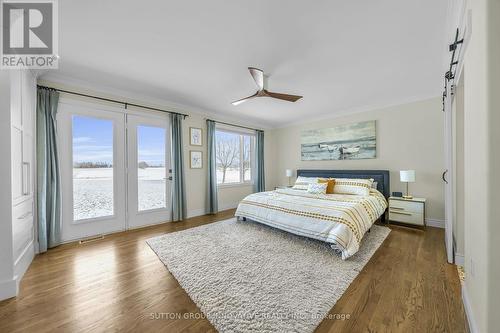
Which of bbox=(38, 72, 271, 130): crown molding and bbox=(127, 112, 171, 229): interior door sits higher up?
bbox=(38, 72, 271, 130): crown molding

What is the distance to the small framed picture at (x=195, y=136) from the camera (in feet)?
15.2

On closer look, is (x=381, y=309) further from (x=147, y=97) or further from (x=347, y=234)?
(x=147, y=97)

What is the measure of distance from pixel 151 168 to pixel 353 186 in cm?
410

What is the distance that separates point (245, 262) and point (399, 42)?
A: 3066 mm

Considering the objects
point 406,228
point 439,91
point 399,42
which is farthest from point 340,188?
point 399,42

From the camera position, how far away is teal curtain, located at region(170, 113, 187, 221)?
4.25 meters

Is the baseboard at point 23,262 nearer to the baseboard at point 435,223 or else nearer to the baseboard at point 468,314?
the baseboard at point 468,314

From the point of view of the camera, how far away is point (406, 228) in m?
3.69

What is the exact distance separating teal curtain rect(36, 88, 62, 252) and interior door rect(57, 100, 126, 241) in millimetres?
152

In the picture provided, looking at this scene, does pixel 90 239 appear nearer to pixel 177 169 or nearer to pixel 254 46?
pixel 177 169

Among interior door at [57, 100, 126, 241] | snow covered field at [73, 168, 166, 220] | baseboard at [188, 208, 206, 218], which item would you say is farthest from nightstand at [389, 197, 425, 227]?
interior door at [57, 100, 126, 241]

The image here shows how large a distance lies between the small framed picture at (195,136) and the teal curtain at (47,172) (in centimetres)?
224

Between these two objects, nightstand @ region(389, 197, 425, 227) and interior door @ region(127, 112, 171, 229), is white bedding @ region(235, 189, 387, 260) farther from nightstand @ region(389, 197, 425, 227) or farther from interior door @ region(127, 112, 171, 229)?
interior door @ region(127, 112, 171, 229)

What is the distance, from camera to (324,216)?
282 centimetres
